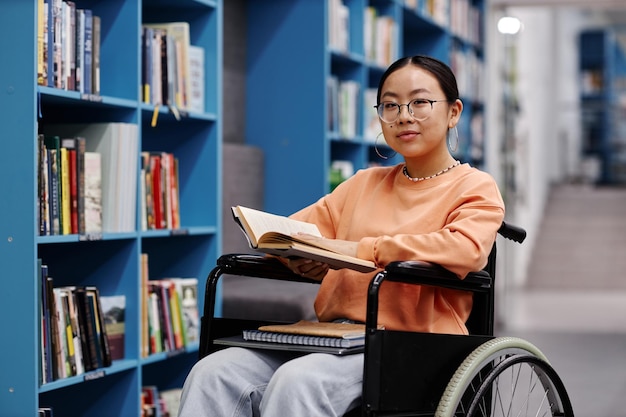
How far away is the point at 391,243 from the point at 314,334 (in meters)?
0.24

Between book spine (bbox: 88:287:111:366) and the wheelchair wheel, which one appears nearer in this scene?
the wheelchair wheel

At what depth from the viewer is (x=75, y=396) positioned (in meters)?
3.07

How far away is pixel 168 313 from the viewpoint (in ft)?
10.8

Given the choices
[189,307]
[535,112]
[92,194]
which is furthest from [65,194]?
[535,112]

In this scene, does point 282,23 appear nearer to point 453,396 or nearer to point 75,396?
point 75,396

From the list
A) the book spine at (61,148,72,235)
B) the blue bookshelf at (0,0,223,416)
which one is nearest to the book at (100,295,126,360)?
the blue bookshelf at (0,0,223,416)

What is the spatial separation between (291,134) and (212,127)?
1020 mm

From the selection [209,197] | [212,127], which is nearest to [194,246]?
[209,197]

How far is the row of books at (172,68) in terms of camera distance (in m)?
3.18

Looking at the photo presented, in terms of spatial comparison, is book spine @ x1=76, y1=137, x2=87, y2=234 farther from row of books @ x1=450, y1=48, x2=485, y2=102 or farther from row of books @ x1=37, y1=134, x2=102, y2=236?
row of books @ x1=450, y1=48, x2=485, y2=102

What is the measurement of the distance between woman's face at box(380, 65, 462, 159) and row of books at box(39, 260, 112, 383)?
1039 millimetres

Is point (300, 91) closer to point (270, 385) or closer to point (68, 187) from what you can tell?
point (68, 187)

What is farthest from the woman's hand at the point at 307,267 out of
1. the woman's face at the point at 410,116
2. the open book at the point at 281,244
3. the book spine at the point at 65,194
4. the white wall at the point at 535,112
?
the white wall at the point at 535,112

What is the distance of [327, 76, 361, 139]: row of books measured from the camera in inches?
181
